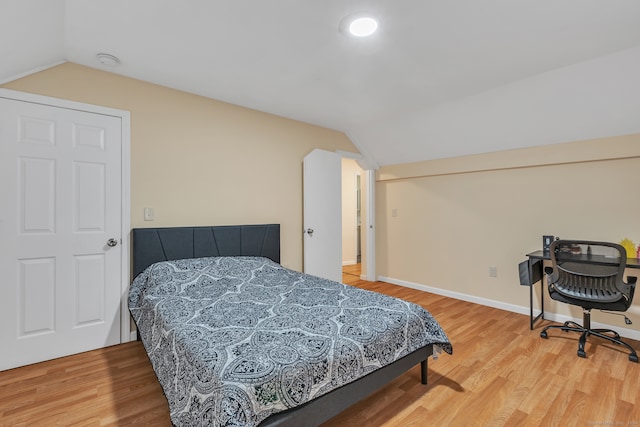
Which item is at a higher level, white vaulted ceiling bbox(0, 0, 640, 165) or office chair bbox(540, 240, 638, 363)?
white vaulted ceiling bbox(0, 0, 640, 165)

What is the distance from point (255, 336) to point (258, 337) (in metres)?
0.02

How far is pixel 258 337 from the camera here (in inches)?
60.4

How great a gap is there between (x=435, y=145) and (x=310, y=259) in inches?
87.0

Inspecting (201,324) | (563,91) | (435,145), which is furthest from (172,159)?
(563,91)

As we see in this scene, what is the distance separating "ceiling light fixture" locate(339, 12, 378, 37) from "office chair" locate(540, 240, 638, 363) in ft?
7.35

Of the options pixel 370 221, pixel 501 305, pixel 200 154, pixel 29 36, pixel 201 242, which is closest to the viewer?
pixel 29 36

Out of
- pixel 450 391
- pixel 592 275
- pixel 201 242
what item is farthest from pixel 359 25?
pixel 592 275

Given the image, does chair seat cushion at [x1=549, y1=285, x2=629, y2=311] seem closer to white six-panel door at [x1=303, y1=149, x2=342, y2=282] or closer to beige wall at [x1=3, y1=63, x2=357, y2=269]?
white six-panel door at [x1=303, y1=149, x2=342, y2=282]

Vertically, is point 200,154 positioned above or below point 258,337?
above

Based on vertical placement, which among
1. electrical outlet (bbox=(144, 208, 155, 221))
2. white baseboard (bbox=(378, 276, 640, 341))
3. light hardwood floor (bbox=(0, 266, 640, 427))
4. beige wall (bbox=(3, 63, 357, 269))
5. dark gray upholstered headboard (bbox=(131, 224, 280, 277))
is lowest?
light hardwood floor (bbox=(0, 266, 640, 427))

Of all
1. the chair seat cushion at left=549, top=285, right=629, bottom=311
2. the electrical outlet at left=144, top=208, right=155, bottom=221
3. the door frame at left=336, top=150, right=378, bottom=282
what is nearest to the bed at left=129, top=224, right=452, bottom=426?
the electrical outlet at left=144, top=208, right=155, bottom=221

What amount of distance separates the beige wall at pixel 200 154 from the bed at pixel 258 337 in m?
0.39

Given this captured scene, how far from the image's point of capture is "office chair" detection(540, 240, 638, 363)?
234cm

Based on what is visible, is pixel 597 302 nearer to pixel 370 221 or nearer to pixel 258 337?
pixel 258 337
